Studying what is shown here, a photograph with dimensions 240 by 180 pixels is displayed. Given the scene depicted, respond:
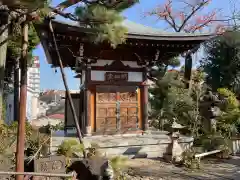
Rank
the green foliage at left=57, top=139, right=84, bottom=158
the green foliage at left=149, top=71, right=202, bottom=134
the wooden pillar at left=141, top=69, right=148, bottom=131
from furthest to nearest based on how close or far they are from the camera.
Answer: the green foliage at left=149, top=71, right=202, bottom=134 < the wooden pillar at left=141, top=69, right=148, bottom=131 < the green foliage at left=57, top=139, right=84, bottom=158

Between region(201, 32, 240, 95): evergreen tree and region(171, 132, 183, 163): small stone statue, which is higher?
region(201, 32, 240, 95): evergreen tree

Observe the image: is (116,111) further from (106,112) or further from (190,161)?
(190,161)

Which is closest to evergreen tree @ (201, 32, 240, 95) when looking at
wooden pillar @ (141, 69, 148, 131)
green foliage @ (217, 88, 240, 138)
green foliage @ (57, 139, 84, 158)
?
green foliage @ (217, 88, 240, 138)

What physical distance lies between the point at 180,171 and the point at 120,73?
4.69 m


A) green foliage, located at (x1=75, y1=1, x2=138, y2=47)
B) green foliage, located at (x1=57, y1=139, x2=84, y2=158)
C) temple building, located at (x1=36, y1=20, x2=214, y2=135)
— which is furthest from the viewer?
temple building, located at (x1=36, y1=20, x2=214, y2=135)

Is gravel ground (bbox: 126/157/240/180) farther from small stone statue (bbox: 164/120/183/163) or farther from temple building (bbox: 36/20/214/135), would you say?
temple building (bbox: 36/20/214/135)

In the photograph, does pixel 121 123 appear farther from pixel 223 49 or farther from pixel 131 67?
pixel 223 49

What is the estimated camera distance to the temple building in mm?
10062

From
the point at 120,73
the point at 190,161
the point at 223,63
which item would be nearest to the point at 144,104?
the point at 120,73

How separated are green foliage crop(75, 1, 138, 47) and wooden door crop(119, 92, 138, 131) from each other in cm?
595

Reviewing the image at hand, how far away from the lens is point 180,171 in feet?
24.5

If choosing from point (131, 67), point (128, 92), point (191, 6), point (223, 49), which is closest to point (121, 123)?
point (128, 92)

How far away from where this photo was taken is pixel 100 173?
17.0ft

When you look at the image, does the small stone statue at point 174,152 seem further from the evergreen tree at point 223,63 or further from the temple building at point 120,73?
the evergreen tree at point 223,63
